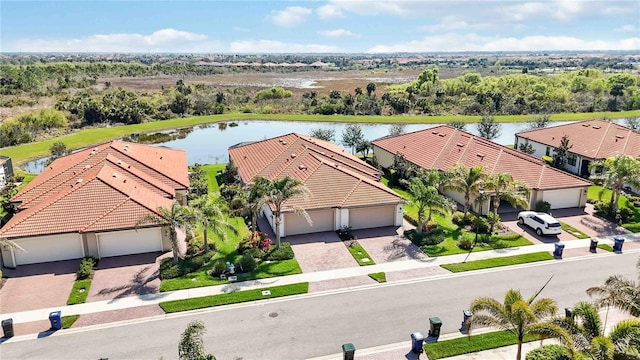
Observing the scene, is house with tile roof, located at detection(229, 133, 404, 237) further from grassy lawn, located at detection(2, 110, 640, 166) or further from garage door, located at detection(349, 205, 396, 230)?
grassy lawn, located at detection(2, 110, 640, 166)

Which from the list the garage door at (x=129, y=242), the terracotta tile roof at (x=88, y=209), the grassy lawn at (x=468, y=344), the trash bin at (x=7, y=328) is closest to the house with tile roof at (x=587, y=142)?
the grassy lawn at (x=468, y=344)

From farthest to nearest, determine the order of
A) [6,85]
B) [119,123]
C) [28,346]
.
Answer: [6,85] → [119,123] → [28,346]

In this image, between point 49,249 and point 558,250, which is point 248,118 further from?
point 558,250

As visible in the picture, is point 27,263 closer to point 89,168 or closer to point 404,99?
point 89,168

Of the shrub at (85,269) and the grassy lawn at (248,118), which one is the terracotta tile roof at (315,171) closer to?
the shrub at (85,269)

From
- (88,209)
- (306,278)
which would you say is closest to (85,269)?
(88,209)

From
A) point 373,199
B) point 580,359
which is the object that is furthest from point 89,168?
point 580,359
